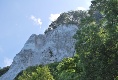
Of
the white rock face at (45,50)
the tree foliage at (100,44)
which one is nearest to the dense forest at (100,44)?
the tree foliage at (100,44)

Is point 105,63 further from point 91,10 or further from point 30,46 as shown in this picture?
point 30,46

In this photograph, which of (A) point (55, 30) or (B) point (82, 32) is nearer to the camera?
(B) point (82, 32)

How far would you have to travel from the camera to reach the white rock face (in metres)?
104

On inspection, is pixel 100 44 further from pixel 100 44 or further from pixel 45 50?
pixel 45 50

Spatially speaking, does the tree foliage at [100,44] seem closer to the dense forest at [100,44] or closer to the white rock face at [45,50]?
the dense forest at [100,44]

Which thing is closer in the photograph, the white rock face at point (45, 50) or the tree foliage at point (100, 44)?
the tree foliage at point (100, 44)

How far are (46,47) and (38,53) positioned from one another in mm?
3244

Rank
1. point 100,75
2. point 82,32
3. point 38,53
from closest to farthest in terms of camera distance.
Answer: point 100,75 < point 82,32 < point 38,53

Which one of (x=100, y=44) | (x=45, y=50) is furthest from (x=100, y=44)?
(x=45, y=50)

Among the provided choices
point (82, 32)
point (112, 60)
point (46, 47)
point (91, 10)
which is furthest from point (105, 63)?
point (46, 47)

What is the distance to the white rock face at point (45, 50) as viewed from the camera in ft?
343

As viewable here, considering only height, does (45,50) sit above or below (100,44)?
above

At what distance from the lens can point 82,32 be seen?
96.9 feet

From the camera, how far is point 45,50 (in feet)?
360
